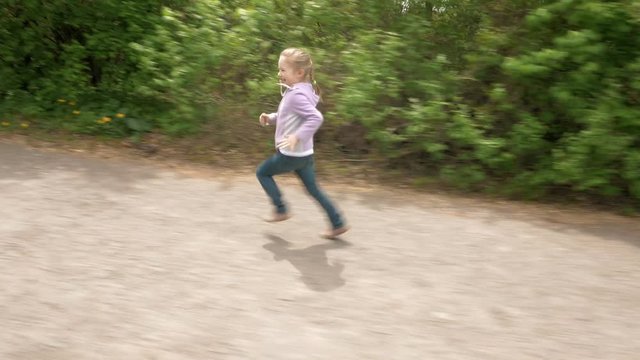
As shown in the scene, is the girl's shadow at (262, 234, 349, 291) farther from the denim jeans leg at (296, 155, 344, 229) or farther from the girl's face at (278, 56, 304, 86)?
the girl's face at (278, 56, 304, 86)

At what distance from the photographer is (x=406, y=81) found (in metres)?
6.23

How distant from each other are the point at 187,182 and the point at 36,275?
2.18 meters

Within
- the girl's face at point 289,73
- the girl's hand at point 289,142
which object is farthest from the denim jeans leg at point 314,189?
the girl's face at point 289,73

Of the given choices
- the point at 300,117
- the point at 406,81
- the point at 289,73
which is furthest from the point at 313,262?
the point at 406,81

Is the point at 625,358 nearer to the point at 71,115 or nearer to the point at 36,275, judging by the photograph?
the point at 36,275

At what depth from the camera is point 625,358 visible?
3.21m

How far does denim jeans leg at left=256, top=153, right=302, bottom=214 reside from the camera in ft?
15.0

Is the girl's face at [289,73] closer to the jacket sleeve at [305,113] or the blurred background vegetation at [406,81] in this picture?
the jacket sleeve at [305,113]

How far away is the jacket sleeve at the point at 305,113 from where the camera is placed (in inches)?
171

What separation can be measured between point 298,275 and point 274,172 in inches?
37.8

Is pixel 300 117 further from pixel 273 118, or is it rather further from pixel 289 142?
pixel 273 118

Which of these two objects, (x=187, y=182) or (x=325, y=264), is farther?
(x=187, y=182)

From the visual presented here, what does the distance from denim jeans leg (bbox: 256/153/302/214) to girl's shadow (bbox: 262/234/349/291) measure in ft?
0.89

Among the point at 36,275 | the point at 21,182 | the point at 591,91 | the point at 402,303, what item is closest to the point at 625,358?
the point at 402,303
